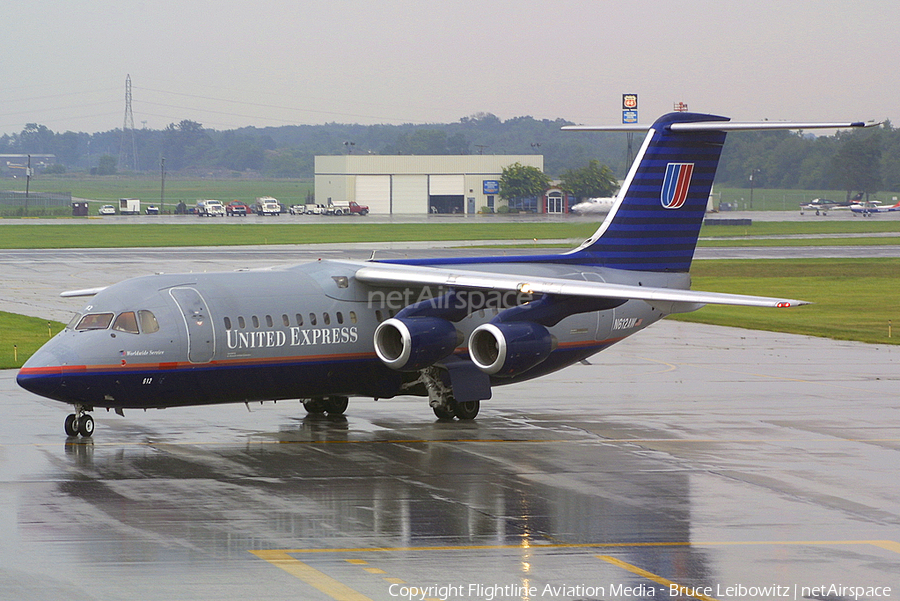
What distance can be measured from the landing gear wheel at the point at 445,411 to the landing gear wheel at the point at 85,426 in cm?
710

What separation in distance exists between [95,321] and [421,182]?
425 ft

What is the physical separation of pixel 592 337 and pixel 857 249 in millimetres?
64226

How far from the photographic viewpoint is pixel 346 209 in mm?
140625

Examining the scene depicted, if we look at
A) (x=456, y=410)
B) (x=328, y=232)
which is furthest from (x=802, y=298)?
(x=328, y=232)

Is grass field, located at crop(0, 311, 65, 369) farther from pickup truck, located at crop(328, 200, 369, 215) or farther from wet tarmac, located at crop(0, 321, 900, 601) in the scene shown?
pickup truck, located at crop(328, 200, 369, 215)

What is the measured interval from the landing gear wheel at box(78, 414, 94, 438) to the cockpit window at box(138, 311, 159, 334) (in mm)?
2462

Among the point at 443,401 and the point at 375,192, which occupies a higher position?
the point at 375,192

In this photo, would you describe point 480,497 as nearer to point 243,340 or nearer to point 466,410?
point 243,340

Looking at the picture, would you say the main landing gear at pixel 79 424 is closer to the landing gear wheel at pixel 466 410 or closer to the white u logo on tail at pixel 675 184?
the landing gear wheel at pixel 466 410

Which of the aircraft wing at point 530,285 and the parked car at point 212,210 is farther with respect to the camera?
the parked car at point 212,210

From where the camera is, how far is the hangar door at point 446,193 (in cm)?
14888

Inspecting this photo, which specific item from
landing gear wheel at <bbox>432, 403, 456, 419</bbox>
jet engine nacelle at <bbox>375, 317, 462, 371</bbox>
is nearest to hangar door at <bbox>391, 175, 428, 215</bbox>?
landing gear wheel at <bbox>432, 403, 456, 419</bbox>

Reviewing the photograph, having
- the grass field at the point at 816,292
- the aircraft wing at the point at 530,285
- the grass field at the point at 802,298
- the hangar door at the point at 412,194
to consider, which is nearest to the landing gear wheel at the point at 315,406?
the aircraft wing at the point at 530,285

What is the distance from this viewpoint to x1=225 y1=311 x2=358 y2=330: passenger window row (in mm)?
22344
